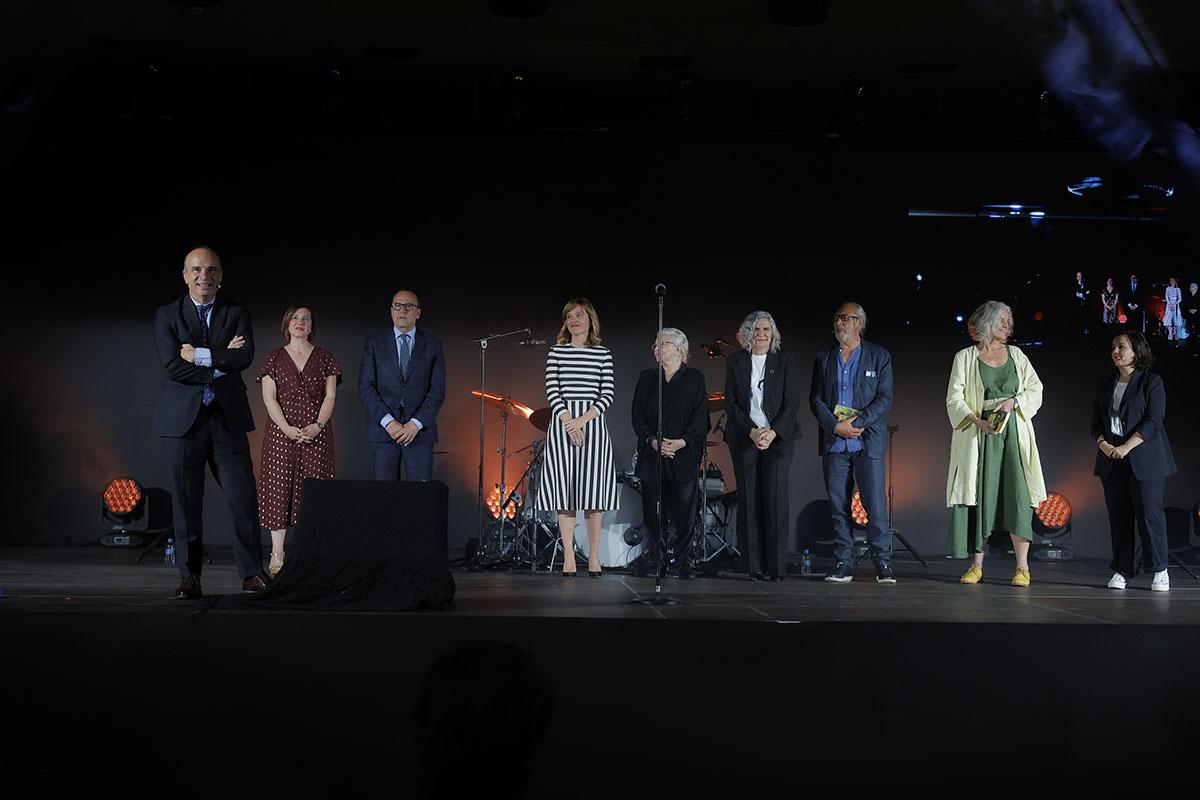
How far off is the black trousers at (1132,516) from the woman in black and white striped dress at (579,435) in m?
3.03

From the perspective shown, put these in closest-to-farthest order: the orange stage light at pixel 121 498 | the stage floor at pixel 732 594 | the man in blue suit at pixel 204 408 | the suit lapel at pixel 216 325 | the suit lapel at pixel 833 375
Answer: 1. the stage floor at pixel 732 594
2. the man in blue suit at pixel 204 408
3. the suit lapel at pixel 216 325
4. the suit lapel at pixel 833 375
5. the orange stage light at pixel 121 498

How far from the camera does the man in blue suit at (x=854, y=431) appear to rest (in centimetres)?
680

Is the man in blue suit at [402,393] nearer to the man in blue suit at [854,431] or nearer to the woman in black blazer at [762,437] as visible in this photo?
the woman in black blazer at [762,437]

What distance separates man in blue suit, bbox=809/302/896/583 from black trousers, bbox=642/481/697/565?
2.86 ft

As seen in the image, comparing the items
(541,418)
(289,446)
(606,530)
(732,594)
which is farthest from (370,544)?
(606,530)

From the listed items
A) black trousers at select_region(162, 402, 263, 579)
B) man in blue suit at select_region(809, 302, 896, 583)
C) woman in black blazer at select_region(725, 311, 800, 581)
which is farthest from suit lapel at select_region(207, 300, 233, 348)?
man in blue suit at select_region(809, 302, 896, 583)

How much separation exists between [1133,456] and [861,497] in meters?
1.58

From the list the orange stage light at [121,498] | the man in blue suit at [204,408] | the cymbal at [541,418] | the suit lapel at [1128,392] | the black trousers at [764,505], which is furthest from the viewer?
the orange stage light at [121,498]

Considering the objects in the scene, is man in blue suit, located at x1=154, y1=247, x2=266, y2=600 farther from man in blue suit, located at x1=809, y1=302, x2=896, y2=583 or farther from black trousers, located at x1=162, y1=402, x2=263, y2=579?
man in blue suit, located at x1=809, y1=302, x2=896, y2=583

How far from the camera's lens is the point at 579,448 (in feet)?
22.8

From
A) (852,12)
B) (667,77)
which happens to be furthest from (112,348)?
(852,12)

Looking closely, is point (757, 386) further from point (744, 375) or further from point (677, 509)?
point (677, 509)

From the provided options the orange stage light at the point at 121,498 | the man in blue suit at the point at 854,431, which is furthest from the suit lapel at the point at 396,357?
the orange stage light at the point at 121,498

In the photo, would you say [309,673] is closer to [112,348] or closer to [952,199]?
[112,348]
